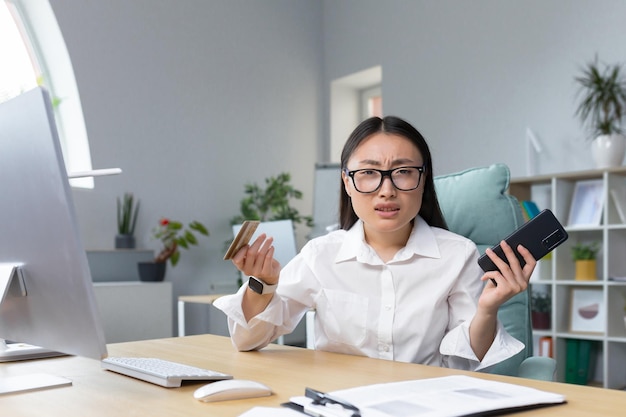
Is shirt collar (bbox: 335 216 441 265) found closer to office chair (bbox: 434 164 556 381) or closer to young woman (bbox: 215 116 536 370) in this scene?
young woman (bbox: 215 116 536 370)

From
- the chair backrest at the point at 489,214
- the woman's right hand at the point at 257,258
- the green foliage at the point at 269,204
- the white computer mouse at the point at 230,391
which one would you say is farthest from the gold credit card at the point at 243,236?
the green foliage at the point at 269,204

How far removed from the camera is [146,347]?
4.90ft

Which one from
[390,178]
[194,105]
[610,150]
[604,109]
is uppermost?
[194,105]

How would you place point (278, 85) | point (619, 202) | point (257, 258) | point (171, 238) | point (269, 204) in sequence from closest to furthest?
point (257, 258) < point (619, 202) < point (171, 238) < point (269, 204) < point (278, 85)

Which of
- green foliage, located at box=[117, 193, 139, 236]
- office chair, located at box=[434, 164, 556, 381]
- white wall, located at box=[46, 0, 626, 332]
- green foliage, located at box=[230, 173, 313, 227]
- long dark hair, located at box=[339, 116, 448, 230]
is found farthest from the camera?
green foliage, located at box=[230, 173, 313, 227]

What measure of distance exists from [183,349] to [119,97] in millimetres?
3382

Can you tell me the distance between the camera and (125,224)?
14.4 feet

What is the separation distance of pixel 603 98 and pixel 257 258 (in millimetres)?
2991

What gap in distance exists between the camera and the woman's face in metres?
1.43

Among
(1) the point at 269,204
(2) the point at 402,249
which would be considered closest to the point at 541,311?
(1) the point at 269,204

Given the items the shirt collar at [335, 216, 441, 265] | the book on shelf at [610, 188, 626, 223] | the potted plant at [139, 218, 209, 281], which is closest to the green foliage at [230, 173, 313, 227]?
the potted plant at [139, 218, 209, 281]

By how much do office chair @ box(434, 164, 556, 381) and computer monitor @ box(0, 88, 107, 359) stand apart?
3.55 feet

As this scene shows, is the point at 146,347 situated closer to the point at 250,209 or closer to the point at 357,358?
the point at 357,358

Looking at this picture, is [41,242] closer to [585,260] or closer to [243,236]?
[243,236]
